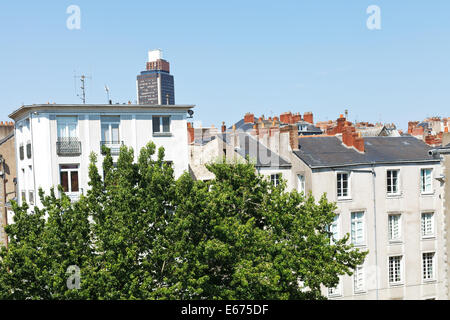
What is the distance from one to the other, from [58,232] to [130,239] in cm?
335

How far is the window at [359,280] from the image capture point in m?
38.2

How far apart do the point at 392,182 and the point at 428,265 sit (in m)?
7.93

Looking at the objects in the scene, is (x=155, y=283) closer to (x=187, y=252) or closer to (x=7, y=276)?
(x=187, y=252)

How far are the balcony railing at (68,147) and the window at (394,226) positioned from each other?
2529cm

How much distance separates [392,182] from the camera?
131 ft

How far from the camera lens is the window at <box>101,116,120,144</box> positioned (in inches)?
1318

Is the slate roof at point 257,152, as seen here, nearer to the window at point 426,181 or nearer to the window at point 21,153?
the window at point 426,181

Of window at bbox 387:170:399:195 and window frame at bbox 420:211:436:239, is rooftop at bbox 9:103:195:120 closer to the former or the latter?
window at bbox 387:170:399:195

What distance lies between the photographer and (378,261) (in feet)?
128

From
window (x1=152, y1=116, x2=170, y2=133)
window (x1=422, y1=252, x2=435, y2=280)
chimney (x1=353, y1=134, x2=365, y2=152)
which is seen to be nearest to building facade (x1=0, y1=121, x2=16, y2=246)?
window (x1=152, y1=116, x2=170, y2=133)

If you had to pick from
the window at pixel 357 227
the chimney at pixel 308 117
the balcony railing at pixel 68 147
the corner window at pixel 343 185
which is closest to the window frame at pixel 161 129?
the balcony railing at pixel 68 147

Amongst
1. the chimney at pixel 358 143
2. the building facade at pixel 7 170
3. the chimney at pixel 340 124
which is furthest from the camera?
the chimney at pixel 340 124
